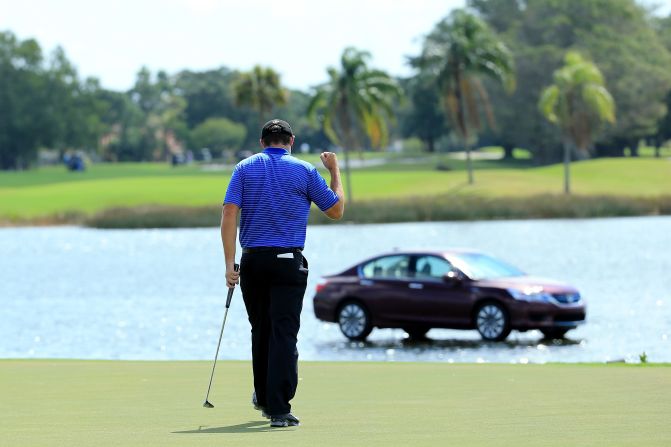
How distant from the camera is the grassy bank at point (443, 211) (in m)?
95.6

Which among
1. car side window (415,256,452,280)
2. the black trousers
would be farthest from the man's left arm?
car side window (415,256,452,280)

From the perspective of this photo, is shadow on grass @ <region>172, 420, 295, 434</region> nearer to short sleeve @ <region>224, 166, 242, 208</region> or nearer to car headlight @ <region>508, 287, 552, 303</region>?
short sleeve @ <region>224, 166, 242, 208</region>

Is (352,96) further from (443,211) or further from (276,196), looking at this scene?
(276,196)

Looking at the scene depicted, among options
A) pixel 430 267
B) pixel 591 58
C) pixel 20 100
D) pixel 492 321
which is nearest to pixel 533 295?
pixel 492 321

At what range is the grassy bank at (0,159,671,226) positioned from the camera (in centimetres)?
11469

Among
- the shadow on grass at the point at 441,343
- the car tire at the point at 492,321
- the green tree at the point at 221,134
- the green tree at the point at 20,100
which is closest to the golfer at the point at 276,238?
the shadow on grass at the point at 441,343

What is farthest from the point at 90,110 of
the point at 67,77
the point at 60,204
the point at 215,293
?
the point at 215,293

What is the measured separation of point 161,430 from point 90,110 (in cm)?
17840

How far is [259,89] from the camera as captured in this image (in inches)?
4958

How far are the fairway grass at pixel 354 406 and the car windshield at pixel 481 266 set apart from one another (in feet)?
35.6

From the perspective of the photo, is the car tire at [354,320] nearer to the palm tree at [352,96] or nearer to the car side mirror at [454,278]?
the car side mirror at [454,278]

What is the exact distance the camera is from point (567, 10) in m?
145

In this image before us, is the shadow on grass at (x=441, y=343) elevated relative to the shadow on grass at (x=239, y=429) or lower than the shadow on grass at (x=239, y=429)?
lower

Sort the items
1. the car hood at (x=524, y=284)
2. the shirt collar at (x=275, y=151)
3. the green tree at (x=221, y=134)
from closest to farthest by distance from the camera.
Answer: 1. the shirt collar at (x=275, y=151)
2. the car hood at (x=524, y=284)
3. the green tree at (x=221, y=134)
